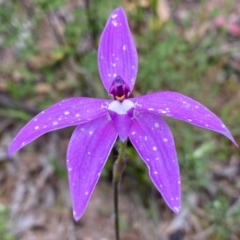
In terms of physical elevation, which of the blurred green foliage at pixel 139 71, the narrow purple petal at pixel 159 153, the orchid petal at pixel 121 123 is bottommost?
the blurred green foliage at pixel 139 71

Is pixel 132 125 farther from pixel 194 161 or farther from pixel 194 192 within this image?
pixel 194 192

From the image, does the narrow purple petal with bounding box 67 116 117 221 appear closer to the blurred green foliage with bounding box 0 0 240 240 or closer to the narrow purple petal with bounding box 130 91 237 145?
the narrow purple petal with bounding box 130 91 237 145

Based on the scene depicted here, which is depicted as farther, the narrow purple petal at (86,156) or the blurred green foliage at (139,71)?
the blurred green foliage at (139,71)

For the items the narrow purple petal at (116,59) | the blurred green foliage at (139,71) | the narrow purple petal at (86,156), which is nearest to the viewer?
the narrow purple petal at (86,156)

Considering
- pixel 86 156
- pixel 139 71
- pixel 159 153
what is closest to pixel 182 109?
pixel 159 153

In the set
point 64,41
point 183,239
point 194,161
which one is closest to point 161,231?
point 183,239

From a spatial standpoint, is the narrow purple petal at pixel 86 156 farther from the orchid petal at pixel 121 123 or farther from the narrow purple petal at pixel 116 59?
the narrow purple petal at pixel 116 59

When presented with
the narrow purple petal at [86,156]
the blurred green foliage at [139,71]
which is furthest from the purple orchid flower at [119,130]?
the blurred green foliage at [139,71]
